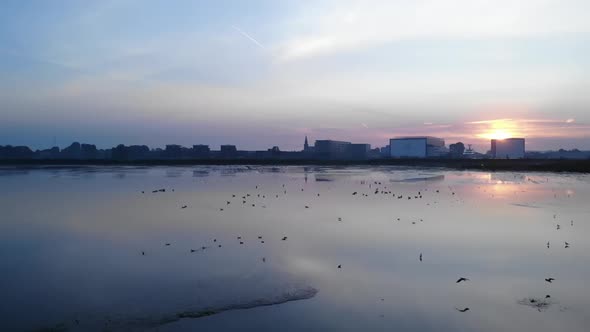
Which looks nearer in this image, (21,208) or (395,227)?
(395,227)

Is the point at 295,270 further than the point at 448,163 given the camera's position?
No

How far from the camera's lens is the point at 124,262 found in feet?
44.1

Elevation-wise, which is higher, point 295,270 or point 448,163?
point 448,163

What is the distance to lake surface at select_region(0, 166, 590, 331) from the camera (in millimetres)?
8922

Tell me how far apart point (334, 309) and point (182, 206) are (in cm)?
1903

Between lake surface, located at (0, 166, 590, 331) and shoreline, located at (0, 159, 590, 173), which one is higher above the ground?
shoreline, located at (0, 159, 590, 173)

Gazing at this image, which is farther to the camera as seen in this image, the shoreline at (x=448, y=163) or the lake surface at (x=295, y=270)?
the shoreline at (x=448, y=163)

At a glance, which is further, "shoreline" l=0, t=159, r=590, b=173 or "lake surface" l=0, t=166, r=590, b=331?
"shoreline" l=0, t=159, r=590, b=173

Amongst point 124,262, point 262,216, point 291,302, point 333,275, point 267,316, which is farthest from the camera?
point 262,216

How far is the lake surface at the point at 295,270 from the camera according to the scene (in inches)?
351

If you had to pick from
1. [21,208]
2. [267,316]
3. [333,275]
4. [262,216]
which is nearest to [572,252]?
[333,275]

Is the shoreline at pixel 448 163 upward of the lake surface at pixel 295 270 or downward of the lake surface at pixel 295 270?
upward

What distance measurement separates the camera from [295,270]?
12.5m

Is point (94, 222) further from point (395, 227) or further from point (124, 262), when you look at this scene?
point (395, 227)
